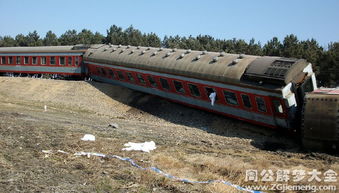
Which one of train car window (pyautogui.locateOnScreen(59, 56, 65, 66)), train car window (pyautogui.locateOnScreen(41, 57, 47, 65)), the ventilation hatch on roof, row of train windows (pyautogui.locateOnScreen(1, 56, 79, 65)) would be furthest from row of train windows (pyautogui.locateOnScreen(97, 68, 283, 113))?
train car window (pyautogui.locateOnScreen(41, 57, 47, 65))

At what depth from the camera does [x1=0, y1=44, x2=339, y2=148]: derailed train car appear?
589 inches

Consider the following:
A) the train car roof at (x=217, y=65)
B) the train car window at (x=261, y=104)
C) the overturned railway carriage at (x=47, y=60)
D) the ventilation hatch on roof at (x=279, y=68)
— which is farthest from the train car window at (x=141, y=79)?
the ventilation hatch on roof at (x=279, y=68)

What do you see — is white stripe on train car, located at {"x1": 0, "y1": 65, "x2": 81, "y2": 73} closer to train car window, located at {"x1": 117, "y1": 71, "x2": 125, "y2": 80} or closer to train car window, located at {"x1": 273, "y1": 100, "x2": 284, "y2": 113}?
train car window, located at {"x1": 117, "y1": 71, "x2": 125, "y2": 80}

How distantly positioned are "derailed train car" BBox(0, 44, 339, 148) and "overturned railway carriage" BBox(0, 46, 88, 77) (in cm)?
371

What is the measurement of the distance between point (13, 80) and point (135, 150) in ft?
88.8

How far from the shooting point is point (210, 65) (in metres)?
22.1

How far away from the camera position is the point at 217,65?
21703 millimetres

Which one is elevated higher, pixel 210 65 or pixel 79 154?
pixel 210 65

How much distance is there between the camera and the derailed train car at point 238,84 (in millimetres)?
14953

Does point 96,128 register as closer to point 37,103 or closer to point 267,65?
point 267,65

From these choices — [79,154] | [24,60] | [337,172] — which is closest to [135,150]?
[79,154]

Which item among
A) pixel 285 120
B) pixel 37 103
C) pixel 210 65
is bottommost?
pixel 37 103

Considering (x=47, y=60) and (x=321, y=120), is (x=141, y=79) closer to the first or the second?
(x=47, y=60)

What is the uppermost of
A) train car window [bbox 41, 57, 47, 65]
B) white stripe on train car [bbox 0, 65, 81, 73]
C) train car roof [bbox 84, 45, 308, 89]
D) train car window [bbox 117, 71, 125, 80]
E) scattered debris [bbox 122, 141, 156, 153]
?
train car roof [bbox 84, 45, 308, 89]
